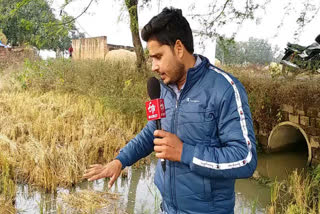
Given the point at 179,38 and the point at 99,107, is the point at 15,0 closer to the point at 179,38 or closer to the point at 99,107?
the point at 99,107

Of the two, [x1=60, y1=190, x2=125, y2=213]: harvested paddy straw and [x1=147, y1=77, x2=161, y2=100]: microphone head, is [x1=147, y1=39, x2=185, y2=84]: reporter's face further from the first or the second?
[x1=60, y1=190, x2=125, y2=213]: harvested paddy straw

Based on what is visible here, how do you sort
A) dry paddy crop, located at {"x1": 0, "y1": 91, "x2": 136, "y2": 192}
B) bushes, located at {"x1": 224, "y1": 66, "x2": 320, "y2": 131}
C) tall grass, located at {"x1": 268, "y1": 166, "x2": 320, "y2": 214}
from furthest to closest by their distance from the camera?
1. bushes, located at {"x1": 224, "y1": 66, "x2": 320, "y2": 131}
2. dry paddy crop, located at {"x1": 0, "y1": 91, "x2": 136, "y2": 192}
3. tall grass, located at {"x1": 268, "y1": 166, "x2": 320, "y2": 214}

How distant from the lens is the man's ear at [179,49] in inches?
59.7

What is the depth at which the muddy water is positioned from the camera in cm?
399

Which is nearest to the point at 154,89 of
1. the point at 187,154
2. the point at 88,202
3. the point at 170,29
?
the point at 170,29

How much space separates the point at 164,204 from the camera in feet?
5.59

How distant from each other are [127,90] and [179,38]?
6.44m

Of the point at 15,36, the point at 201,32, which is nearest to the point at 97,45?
the point at 201,32

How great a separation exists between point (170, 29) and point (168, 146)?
532 millimetres

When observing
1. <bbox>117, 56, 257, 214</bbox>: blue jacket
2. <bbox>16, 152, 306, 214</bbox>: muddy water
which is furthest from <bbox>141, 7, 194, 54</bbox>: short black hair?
<bbox>16, 152, 306, 214</bbox>: muddy water

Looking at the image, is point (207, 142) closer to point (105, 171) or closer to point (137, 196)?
point (105, 171)

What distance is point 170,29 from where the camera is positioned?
151 centimetres

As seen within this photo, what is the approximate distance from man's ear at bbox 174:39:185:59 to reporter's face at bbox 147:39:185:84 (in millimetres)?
16

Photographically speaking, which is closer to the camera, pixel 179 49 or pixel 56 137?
pixel 179 49
